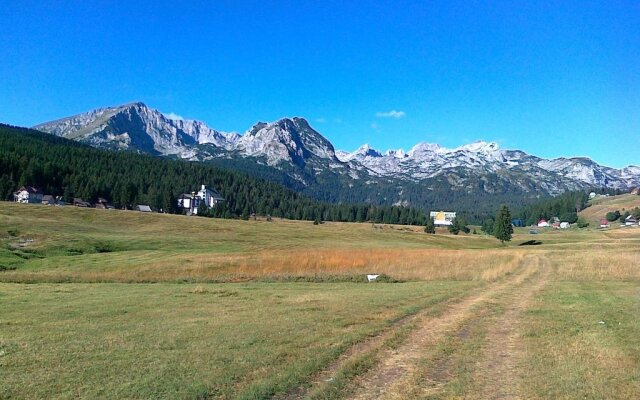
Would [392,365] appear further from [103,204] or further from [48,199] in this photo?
[103,204]

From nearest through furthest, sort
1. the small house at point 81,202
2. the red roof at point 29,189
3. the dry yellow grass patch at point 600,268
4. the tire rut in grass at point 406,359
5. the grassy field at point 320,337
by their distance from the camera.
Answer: the tire rut in grass at point 406,359, the grassy field at point 320,337, the dry yellow grass patch at point 600,268, the red roof at point 29,189, the small house at point 81,202

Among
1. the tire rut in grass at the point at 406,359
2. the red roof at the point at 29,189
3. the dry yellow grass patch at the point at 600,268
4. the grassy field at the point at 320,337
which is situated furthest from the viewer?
the red roof at the point at 29,189

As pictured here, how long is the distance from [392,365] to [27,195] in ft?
579

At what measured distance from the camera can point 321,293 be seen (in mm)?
28125

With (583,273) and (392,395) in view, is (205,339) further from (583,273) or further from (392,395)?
(583,273)

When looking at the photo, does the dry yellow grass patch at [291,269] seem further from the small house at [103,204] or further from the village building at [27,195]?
the small house at [103,204]

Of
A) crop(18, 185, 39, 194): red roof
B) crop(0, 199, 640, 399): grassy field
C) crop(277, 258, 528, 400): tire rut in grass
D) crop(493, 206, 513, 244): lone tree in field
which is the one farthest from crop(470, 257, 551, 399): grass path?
crop(18, 185, 39, 194): red roof

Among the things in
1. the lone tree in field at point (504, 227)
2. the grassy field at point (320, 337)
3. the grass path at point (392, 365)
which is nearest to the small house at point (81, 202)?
the lone tree in field at point (504, 227)

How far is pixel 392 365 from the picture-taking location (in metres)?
12.6

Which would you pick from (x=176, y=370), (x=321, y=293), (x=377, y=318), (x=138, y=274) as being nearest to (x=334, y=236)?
(x=138, y=274)

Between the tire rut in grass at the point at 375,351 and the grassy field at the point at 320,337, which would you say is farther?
the grassy field at the point at 320,337

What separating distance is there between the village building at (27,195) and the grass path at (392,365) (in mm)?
170516

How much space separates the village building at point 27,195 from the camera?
158 m

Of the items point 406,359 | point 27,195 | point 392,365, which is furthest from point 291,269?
point 27,195
